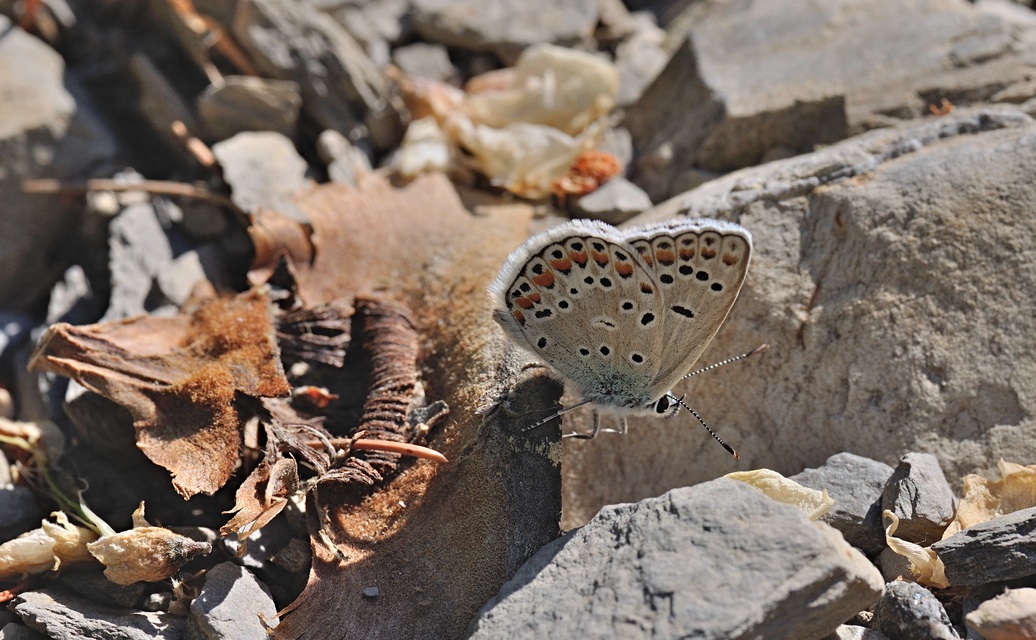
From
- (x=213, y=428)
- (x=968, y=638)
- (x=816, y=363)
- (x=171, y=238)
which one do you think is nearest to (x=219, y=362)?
(x=213, y=428)

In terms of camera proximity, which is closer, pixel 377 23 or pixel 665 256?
pixel 665 256

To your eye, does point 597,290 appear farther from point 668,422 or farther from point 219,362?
point 219,362

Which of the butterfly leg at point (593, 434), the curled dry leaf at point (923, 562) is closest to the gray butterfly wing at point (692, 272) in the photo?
the butterfly leg at point (593, 434)

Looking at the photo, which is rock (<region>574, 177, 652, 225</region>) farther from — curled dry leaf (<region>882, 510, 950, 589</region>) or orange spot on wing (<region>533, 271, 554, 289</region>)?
curled dry leaf (<region>882, 510, 950, 589</region>)

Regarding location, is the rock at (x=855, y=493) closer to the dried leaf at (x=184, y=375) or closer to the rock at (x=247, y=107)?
the dried leaf at (x=184, y=375)

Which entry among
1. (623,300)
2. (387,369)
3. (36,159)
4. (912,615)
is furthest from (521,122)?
(912,615)

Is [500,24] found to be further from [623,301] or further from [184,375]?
[184,375]

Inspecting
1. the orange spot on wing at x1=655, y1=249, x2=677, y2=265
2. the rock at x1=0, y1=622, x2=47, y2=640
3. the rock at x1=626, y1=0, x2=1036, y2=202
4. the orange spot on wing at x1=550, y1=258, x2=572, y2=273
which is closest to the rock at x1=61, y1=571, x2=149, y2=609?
the rock at x1=0, y1=622, x2=47, y2=640

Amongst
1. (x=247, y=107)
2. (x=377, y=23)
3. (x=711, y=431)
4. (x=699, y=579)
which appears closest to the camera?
(x=699, y=579)
